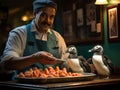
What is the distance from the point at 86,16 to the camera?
3354 millimetres

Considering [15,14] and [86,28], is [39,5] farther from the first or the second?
[15,14]

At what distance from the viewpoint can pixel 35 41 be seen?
2.58 m

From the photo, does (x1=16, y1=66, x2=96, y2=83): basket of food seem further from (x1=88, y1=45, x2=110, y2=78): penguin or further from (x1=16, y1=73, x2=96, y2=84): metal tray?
(x1=88, y1=45, x2=110, y2=78): penguin

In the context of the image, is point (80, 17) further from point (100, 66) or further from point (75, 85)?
point (75, 85)

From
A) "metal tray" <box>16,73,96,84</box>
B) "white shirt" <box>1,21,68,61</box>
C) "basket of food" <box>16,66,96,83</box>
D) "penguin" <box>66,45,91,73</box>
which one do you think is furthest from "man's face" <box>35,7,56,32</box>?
Result: "metal tray" <box>16,73,96,84</box>

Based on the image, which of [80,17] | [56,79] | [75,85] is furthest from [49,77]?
[80,17]

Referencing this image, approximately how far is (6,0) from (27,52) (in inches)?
127

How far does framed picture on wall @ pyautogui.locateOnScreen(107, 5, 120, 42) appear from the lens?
2.85m

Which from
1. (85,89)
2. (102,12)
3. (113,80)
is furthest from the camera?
(102,12)

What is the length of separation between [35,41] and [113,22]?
2.81ft

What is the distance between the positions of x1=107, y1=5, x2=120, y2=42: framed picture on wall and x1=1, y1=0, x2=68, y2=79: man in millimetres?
556

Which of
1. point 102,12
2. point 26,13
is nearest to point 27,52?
point 102,12

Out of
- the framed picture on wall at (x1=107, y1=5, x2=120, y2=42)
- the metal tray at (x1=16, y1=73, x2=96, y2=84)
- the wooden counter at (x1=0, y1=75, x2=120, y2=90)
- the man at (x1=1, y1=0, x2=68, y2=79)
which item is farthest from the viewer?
the framed picture on wall at (x1=107, y1=5, x2=120, y2=42)

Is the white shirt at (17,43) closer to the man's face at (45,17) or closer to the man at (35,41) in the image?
the man at (35,41)
